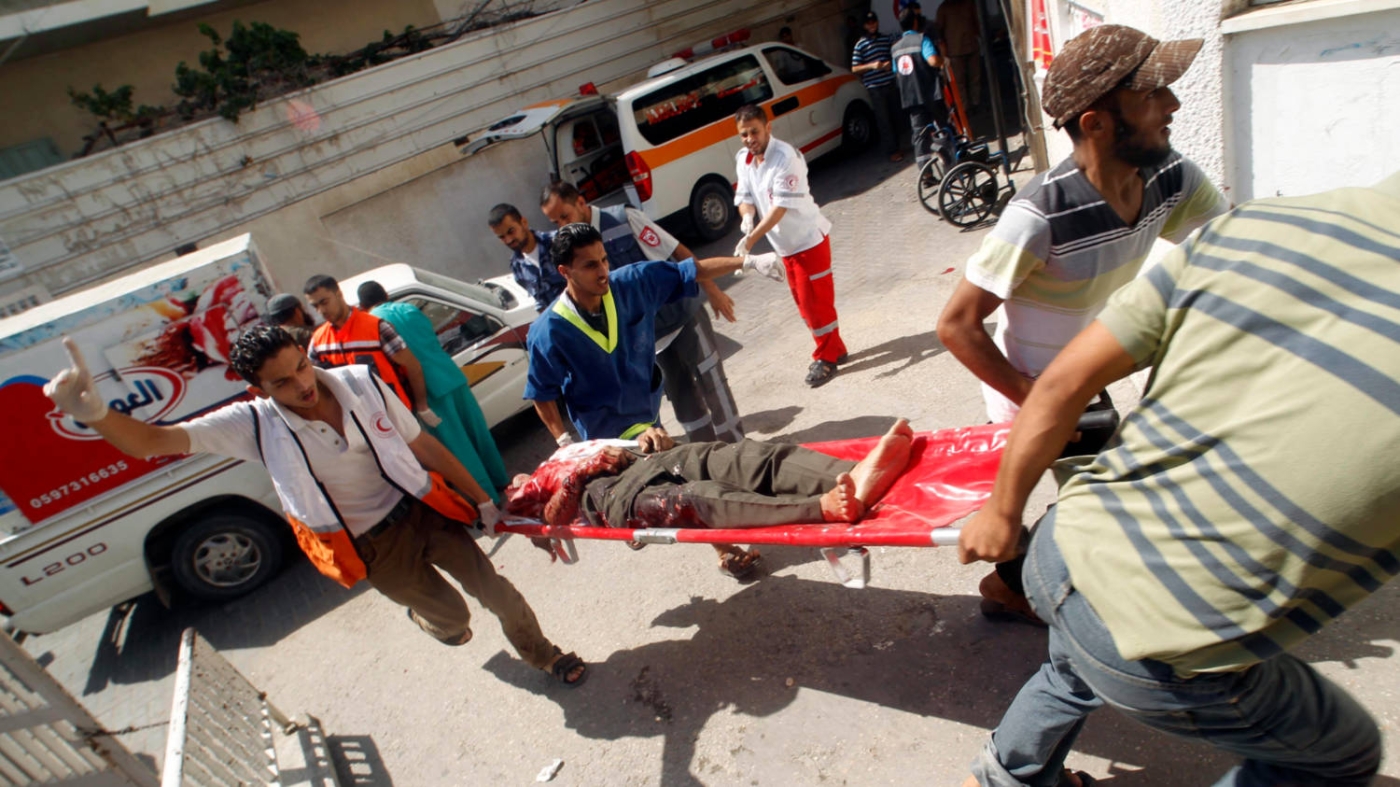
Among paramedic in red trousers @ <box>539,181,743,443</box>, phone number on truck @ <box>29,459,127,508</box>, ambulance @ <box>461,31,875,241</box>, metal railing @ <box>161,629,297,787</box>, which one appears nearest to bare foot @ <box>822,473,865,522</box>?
paramedic in red trousers @ <box>539,181,743,443</box>

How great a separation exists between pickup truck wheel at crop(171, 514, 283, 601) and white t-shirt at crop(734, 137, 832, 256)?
4087 mm

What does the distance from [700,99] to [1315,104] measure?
25.8 feet

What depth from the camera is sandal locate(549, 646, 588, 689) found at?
3516 millimetres

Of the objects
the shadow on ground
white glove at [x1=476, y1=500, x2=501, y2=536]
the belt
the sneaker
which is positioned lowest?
the shadow on ground

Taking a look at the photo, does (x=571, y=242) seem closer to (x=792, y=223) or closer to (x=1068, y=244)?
(x=1068, y=244)

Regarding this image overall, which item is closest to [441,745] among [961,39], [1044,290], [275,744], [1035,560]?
[275,744]

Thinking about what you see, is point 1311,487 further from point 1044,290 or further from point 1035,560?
point 1044,290

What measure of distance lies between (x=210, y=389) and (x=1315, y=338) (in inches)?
224

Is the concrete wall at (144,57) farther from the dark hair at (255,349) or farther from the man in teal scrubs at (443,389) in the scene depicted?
the dark hair at (255,349)

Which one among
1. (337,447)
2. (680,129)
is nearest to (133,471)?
(337,447)

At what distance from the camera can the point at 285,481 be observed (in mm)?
2959

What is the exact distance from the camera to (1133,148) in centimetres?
191

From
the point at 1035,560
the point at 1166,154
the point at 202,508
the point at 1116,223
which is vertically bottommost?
the point at 202,508

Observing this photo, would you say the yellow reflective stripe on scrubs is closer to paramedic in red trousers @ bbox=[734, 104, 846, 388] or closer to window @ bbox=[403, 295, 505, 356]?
paramedic in red trousers @ bbox=[734, 104, 846, 388]
